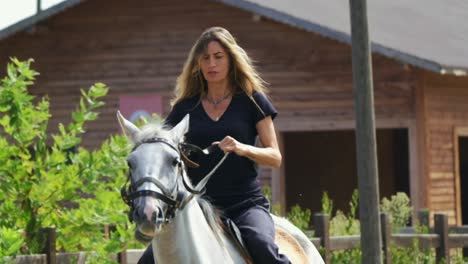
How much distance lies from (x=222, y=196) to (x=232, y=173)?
0.15 metres

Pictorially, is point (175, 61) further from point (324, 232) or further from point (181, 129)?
point (181, 129)

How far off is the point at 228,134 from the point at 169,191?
3.41ft

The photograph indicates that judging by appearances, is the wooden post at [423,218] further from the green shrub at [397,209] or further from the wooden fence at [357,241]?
the green shrub at [397,209]

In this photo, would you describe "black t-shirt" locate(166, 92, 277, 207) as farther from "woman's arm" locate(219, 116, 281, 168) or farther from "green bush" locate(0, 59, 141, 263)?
"green bush" locate(0, 59, 141, 263)

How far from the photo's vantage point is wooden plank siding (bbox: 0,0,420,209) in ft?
86.2

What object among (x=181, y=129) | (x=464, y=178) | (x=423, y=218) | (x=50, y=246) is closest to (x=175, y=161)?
(x=181, y=129)

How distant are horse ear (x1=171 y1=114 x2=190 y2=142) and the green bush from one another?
453cm

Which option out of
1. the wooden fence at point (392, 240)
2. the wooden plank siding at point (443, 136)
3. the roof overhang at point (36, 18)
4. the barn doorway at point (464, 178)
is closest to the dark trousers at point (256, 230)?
the wooden fence at point (392, 240)

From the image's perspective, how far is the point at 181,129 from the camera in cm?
679

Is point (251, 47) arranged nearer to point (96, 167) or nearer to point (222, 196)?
point (96, 167)

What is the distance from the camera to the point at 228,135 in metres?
7.37

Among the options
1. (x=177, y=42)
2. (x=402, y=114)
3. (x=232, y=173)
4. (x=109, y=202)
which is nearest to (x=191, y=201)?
(x=232, y=173)

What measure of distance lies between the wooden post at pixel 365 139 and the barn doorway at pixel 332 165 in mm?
17312

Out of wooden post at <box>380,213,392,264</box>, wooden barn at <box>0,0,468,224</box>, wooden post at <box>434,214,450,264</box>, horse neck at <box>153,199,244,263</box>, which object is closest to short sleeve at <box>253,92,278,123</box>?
horse neck at <box>153,199,244,263</box>
